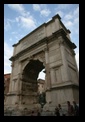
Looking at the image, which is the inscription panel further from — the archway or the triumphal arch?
the archway

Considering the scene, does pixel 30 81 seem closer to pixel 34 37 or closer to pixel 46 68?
pixel 46 68

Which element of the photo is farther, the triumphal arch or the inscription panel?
the inscription panel

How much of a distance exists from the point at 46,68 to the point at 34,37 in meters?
5.45

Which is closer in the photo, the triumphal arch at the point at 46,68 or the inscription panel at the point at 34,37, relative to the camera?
the triumphal arch at the point at 46,68

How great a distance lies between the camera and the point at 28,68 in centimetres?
1402

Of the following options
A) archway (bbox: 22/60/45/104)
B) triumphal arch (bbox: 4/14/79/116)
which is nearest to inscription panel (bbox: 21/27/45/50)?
triumphal arch (bbox: 4/14/79/116)

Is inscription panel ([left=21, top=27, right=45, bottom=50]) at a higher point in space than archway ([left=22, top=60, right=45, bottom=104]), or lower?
higher

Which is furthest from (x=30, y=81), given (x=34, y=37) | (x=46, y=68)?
(x=34, y=37)

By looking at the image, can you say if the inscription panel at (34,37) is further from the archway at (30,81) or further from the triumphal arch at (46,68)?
the archway at (30,81)

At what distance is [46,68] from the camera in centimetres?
1041

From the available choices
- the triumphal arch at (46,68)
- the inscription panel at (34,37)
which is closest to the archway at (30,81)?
the triumphal arch at (46,68)

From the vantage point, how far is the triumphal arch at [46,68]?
28.0ft

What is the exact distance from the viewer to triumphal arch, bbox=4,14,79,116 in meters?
8.54
